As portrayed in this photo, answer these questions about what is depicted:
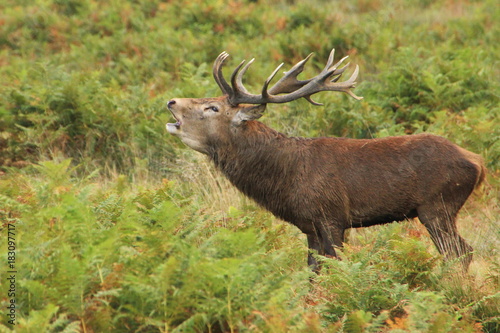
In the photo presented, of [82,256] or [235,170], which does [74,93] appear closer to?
[235,170]

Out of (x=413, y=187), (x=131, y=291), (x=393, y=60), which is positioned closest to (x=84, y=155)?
(x=413, y=187)

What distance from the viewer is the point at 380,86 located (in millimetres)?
10938

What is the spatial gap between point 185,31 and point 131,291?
1162 cm

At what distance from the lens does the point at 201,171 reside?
853 cm

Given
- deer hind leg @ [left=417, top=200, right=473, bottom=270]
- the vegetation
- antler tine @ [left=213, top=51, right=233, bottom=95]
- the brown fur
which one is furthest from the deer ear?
deer hind leg @ [left=417, top=200, right=473, bottom=270]

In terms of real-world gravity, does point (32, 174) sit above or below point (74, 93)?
below

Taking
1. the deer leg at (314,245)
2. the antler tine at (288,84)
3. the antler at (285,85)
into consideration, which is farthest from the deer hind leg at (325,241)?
the antler tine at (288,84)

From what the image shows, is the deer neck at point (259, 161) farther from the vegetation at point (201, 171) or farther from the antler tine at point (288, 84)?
the antler tine at point (288, 84)

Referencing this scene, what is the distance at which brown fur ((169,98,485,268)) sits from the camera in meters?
6.55

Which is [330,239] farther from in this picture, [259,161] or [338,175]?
[259,161]

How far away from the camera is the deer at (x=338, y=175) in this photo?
21.5 feet

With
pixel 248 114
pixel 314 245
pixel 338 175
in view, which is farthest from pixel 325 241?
pixel 248 114

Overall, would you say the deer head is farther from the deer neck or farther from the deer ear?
the deer neck

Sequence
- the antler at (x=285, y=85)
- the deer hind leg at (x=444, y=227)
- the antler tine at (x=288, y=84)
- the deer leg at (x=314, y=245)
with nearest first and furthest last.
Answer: the deer hind leg at (x=444, y=227) → the deer leg at (x=314, y=245) → the antler at (x=285, y=85) → the antler tine at (x=288, y=84)
